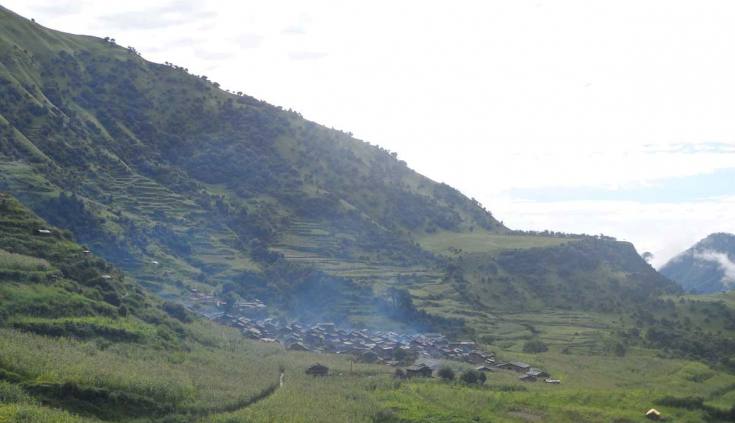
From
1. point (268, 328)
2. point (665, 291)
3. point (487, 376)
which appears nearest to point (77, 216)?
point (268, 328)

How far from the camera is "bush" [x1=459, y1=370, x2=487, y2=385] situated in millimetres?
72688

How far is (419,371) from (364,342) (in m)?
21.2

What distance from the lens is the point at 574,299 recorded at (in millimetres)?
135375

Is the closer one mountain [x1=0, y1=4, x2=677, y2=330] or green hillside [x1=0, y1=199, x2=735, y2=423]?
green hillside [x1=0, y1=199, x2=735, y2=423]

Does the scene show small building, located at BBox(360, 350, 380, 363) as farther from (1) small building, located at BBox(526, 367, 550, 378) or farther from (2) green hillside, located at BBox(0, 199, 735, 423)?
(1) small building, located at BBox(526, 367, 550, 378)

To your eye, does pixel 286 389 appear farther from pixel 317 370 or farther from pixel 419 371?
pixel 419 371

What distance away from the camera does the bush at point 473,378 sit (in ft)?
238

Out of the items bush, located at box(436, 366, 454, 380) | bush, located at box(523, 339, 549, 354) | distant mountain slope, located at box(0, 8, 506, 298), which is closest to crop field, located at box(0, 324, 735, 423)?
bush, located at box(436, 366, 454, 380)

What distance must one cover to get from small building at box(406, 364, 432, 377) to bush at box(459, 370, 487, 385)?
3855 millimetres

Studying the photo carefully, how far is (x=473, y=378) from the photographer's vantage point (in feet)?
239

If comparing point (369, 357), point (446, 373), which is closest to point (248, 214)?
point (369, 357)

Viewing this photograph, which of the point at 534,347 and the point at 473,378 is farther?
the point at 534,347

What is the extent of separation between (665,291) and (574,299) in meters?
21.4

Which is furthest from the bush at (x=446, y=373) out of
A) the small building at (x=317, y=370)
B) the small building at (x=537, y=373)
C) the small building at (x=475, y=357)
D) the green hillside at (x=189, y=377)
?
the small building at (x=475, y=357)
